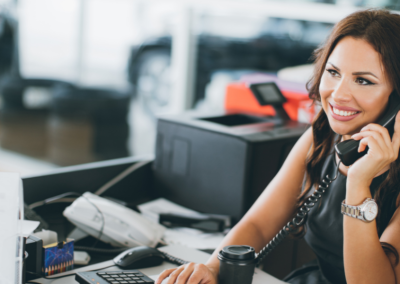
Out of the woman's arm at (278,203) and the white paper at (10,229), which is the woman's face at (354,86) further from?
the white paper at (10,229)

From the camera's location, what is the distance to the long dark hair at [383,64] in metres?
1.00

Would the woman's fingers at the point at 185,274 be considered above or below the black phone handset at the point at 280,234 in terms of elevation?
below

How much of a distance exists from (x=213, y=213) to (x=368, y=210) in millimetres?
598

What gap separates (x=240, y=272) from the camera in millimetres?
905

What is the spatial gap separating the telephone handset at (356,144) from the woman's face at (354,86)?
2 cm

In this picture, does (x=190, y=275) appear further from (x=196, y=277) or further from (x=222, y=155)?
(x=222, y=155)

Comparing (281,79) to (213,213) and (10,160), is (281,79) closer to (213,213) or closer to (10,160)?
(213,213)

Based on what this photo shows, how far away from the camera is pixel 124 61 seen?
554 cm

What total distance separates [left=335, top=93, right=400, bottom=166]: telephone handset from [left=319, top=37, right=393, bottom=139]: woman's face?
0.05 feet

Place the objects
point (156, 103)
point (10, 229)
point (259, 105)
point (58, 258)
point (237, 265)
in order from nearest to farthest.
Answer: point (10, 229)
point (237, 265)
point (58, 258)
point (259, 105)
point (156, 103)

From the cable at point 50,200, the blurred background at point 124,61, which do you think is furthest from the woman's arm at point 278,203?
the cable at point 50,200

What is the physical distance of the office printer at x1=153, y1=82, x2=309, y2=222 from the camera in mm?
1390

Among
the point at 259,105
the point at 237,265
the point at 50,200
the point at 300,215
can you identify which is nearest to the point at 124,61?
the point at 259,105

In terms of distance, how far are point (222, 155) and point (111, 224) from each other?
0.42m
